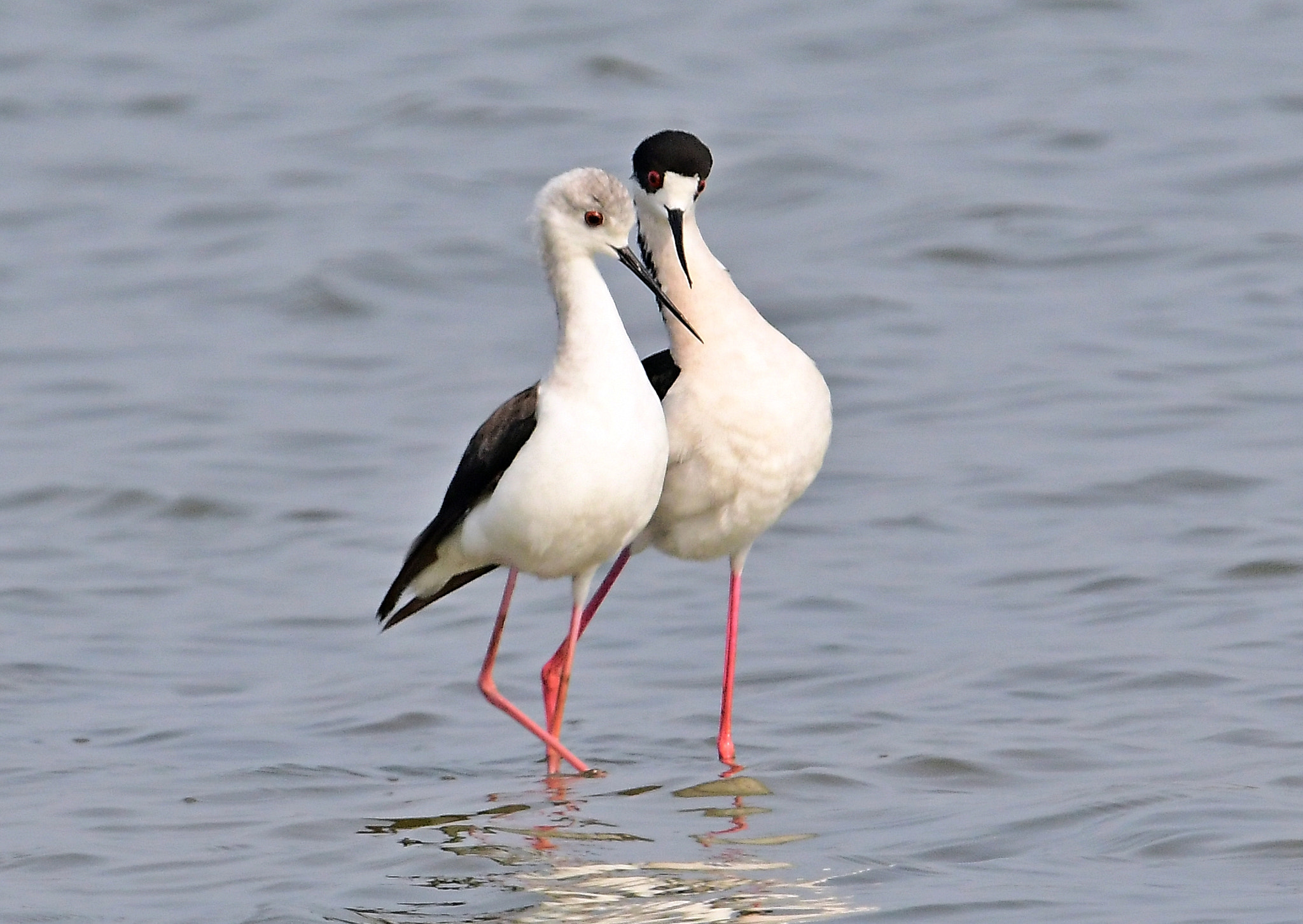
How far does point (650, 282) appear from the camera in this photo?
6.95m

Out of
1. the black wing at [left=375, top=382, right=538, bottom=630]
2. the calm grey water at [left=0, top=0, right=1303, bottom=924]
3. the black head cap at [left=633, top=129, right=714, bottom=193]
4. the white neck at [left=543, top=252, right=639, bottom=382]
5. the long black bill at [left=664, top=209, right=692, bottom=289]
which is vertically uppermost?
the black head cap at [left=633, top=129, right=714, bottom=193]

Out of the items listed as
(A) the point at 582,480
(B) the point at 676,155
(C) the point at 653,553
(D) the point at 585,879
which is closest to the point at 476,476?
(A) the point at 582,480

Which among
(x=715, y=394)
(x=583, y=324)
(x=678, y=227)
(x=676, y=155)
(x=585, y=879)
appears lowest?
(x=585, y=879)

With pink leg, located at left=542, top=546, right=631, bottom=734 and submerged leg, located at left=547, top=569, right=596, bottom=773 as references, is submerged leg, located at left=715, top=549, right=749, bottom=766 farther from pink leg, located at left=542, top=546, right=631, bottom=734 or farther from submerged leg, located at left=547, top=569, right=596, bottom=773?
submerged leg, located at left=547, top=569, right=596, bottom=773

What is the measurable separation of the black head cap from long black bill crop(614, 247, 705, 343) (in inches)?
11.8

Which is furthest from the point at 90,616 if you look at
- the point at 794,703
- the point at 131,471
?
the point at 794,703

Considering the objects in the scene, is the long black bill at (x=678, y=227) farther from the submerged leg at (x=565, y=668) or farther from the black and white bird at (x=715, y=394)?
the submerged leg at (x=565, y=668)

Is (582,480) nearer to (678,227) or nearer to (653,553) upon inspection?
(678,227)

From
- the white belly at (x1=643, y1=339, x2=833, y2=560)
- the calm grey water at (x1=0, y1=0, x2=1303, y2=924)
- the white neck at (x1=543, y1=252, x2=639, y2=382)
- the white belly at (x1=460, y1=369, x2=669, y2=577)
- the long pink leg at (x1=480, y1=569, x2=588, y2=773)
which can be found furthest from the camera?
the long pink leg at (x1=480, y1=569, x2=588, y2=773)

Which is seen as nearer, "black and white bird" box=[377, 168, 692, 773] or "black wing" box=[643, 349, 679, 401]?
"black and white bird" box=[377, 168, 692, 773]

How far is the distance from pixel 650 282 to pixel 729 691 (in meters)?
1.35

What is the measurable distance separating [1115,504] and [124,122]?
9.80 meters

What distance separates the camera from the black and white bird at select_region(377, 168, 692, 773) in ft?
21.4

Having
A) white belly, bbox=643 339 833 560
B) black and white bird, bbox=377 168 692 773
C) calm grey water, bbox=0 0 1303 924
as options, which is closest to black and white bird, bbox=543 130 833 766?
white belly, bbox=643 339 833 560
